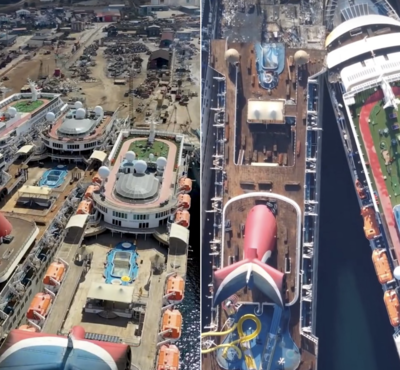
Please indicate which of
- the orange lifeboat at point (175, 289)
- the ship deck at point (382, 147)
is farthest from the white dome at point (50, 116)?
the ship deck at point (382, 147)

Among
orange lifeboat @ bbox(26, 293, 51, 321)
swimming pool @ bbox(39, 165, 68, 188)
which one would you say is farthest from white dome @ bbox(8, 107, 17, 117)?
orange lifeboat @ bbox(26, 293, 51, 321)

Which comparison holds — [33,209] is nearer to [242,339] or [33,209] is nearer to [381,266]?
[242,339]

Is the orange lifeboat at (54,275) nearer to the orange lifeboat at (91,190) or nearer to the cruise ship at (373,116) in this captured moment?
the orange lifeboat at (91,190)

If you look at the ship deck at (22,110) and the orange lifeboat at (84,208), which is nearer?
the orange lifeboat at (84,208)

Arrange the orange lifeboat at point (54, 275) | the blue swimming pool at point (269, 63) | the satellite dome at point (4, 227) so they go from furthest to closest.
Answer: the blue swimming pool at point (269, 63) → the satellite dome at point (4, 227) → the orange lifeboat at point (54, 275)

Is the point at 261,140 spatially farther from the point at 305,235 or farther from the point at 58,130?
the point at 58,130

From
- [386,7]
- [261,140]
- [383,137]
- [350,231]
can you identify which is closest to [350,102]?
[383,137]
